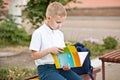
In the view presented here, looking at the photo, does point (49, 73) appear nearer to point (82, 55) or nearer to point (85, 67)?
point (82, 55)

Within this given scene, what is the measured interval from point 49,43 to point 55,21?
11.0 inches

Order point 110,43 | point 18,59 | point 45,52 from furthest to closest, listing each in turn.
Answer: point 110,43
point 18,59
point 45,52

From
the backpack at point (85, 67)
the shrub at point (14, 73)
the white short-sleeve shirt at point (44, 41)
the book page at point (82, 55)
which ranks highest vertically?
the white short-sleeve shirt at point (44, 41)

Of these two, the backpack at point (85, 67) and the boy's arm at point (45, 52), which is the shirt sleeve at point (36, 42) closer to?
the boy's arm at point (45, 52)

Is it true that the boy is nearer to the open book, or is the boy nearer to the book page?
the open book

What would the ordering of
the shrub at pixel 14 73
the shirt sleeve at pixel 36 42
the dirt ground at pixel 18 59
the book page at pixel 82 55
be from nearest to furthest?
the shirt sleeve at pixel 36 42 → the book page at pixel 82 55 → the shrub at pixel 14 73 → the dirt ground at pixel 18 59

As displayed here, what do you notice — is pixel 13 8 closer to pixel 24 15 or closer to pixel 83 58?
pixel 24 15

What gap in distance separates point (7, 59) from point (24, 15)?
79.2 inches

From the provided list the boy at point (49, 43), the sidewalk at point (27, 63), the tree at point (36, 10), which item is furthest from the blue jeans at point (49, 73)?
the tree at point (36, 10)

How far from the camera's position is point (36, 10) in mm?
9453

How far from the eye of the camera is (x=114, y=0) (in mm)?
22281

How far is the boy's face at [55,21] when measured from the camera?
13.3 feet

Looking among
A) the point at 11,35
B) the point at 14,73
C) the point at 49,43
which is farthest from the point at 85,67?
the point at 11,35

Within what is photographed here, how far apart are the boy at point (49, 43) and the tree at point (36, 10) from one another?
514 cm
